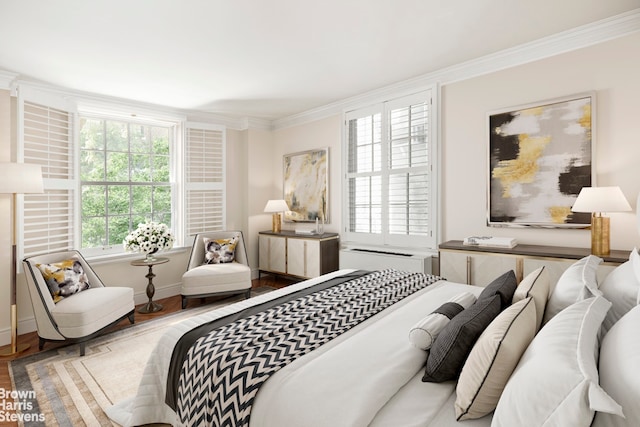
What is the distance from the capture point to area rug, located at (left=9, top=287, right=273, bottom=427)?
2135 mm

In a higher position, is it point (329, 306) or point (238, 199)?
point (238, 199)

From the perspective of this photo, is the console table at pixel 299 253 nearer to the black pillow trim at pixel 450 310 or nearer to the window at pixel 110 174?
the window at pixel 110 174

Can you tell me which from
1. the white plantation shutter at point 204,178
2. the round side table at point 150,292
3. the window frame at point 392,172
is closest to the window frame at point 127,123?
the white plantation shutter at point 204,178

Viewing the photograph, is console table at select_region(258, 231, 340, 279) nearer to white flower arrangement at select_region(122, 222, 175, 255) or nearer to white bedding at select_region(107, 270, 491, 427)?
white flower arrangement at select_region(122, 222, 175, 255)

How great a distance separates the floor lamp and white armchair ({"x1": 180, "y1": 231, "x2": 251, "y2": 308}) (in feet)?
4.92

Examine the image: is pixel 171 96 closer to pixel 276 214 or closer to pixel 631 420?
pixel 276 214

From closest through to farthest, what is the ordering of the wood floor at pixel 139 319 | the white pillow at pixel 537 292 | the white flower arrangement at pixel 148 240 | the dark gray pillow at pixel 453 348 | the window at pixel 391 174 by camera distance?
the dark gray pillow at pixel 453 348, the white pillow at pixel 537 292, the wood floor at pixel 139 319, the window at pixel 391 174, the white flower arrangement at pixel 148 240

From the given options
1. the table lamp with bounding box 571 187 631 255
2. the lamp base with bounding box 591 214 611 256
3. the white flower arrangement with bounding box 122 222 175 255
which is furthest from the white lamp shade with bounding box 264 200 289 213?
the lamp base with bounding box 591 214 611 256

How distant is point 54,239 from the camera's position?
3811 millimetres

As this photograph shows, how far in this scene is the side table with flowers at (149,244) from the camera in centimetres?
405

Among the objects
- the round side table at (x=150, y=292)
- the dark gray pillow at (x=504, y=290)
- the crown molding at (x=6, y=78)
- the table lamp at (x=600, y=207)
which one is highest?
the crown molding at (x=6, y=78)

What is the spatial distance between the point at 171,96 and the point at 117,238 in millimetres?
1938

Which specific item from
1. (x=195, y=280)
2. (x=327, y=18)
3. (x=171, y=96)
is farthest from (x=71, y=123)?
(x=327, y=18)

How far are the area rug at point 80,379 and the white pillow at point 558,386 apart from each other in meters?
2.21
